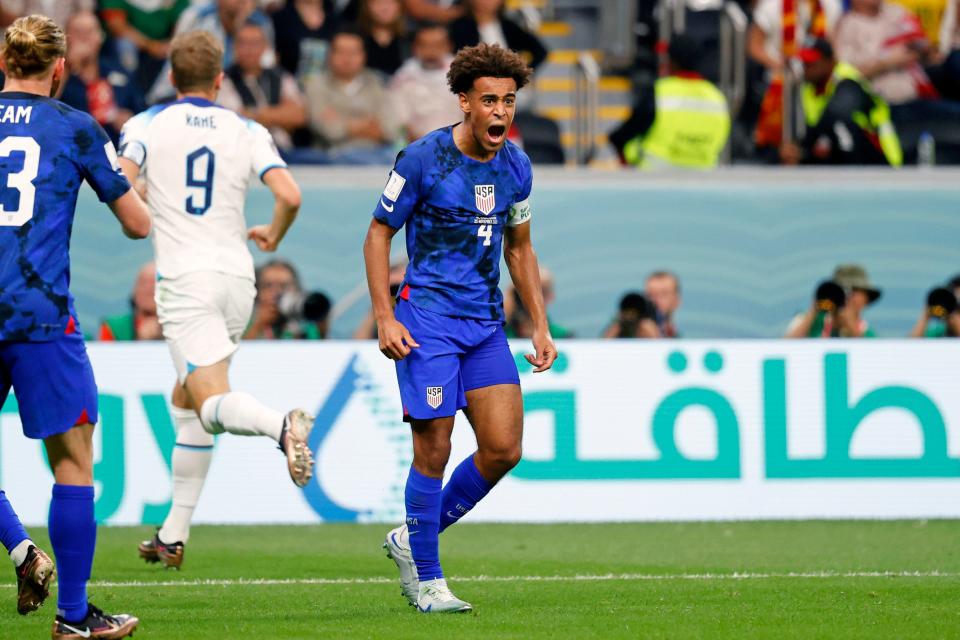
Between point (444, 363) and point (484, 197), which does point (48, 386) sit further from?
point (484, 197)

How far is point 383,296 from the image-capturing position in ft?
22.1

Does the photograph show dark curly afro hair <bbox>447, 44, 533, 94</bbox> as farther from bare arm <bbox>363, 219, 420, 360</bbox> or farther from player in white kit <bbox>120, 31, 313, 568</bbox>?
player in white kit <bbox>120, 31, 313, 568</bbox>

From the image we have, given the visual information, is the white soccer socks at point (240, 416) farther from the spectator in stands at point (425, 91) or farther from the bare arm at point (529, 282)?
the spectator in stands at point (425, 91)

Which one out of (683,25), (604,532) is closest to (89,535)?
(604,532)

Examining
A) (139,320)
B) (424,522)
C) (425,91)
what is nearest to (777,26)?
(425,91)

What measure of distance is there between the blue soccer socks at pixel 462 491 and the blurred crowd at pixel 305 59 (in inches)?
305

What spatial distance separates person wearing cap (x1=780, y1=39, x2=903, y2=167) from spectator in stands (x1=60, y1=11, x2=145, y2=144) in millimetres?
5807

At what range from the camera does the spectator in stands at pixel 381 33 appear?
1552 cm

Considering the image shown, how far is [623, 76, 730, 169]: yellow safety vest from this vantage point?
48.1 ft

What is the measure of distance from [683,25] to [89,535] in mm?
11432

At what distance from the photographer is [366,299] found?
13.7m

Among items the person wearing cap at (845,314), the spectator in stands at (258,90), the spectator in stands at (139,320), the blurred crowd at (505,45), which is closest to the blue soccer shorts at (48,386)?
the spectator in stands at (139,320)

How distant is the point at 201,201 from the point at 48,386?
2.81 m

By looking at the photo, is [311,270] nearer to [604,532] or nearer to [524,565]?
[604,532]
